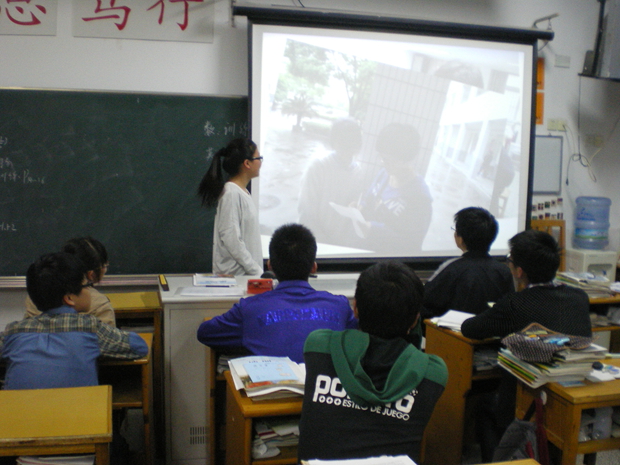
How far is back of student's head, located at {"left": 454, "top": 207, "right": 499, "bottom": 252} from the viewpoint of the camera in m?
2.46

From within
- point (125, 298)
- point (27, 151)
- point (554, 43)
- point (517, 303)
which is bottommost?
point (125, 298)

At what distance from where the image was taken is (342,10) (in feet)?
11.6

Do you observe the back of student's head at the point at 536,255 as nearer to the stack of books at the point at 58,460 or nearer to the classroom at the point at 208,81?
the classroom at the point at 208,81

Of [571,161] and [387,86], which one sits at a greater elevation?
[387,86]

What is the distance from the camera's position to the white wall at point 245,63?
10.7ft

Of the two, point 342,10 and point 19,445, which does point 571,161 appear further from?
point 19,445

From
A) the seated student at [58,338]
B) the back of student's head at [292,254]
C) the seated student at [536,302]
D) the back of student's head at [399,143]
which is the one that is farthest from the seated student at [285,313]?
the back of student's head at [399,143]

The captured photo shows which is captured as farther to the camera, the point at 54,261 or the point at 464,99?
the point at 464,99

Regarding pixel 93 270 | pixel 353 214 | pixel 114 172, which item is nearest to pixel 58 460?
pixel 93 270

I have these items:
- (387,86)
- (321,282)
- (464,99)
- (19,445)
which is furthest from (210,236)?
(19,445)

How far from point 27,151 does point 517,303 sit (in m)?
2.89

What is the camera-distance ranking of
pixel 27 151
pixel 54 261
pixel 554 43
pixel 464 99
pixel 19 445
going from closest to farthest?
pixel 19 445 → pixel 54 261 → pixel 27 151 → pixel 464 99 → pixel 554 43

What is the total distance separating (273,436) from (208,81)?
253cm

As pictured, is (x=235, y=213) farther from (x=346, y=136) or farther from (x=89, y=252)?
(x=346, y=136)
